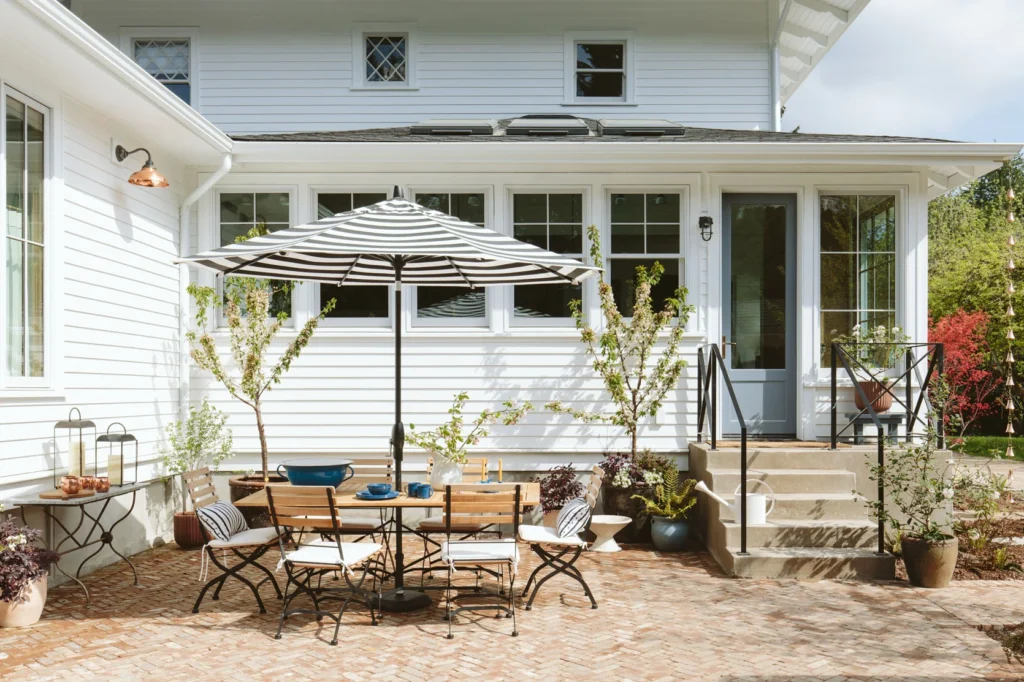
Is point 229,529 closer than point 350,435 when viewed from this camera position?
Yes

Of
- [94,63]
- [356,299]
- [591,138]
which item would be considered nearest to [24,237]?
[94,63]

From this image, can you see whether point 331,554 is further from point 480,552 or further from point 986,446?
point 986,446

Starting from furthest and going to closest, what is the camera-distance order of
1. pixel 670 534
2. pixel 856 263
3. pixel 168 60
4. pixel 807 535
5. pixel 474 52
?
pixel 168 60 < pixel 474 52 < pixel 856 263 < pixel 670 534 < pixel 807 535

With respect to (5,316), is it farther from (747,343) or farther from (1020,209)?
(1020,209)

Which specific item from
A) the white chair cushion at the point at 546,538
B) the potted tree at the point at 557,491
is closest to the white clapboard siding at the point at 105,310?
the white chair cushion at the point at 546,538

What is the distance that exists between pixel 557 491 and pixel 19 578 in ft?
14.2

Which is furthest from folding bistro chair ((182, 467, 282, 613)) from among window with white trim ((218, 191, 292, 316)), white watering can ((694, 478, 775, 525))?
white watering can ((694, 478, 775, 525))

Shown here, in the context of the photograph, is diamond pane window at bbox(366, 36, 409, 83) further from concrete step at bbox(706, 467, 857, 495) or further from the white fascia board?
concrete step at bbox(706, 467, 857, 495)

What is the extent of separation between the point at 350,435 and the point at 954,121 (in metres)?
41.8

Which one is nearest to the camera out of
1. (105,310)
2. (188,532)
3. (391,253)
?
(391,253)

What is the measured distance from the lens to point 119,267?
24.3ft

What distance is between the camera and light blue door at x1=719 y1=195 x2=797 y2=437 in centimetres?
885

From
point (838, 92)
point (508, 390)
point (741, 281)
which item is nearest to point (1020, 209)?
point (838, 92)

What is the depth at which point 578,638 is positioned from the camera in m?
5.15
